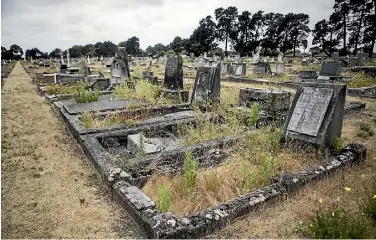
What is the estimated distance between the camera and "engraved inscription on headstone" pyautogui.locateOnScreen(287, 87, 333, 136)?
15.1 ft

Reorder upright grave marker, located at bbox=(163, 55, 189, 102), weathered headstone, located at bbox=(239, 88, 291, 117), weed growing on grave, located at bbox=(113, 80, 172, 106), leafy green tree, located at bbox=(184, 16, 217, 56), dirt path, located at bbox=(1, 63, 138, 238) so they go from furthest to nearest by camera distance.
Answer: leafy green tree, located at bbox=(184, 16, 217, 56), upright grave marker, located at bbox=(163, 55, 189, 102), weed growing on grave, located at bbox=(113, 80, 172, 106), weathered headstone, located at bbox=(239, 88, 291, 117), dirt path, located at bbox=(1, 63, 138, 238)

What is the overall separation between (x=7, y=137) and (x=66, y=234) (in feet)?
15.1

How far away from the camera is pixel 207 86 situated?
→ 26.0ft

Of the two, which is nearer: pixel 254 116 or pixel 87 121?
pixel 254 116

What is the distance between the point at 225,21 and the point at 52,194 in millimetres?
68302

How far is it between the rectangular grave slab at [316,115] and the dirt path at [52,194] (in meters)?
3.06

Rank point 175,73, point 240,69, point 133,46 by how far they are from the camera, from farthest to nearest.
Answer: point 133,46 < point 240,69 < point 175,73

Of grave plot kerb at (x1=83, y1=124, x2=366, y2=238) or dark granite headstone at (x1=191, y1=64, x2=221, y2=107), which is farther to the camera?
dark granite headstone at (x1=191, y1=64, x2=221, y2=107)

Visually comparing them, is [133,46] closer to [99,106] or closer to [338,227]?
[99,106]

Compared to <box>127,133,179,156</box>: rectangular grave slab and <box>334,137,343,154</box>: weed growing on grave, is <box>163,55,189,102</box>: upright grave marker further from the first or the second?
<box>334,137,343,154</box>: weed growing on grave

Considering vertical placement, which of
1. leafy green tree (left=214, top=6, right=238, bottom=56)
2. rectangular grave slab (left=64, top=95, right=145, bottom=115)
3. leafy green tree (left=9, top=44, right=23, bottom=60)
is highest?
leafy green tree (left=214, top=6, right=238, bottom=56)

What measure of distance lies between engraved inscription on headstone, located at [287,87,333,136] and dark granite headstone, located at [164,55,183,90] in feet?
19.9

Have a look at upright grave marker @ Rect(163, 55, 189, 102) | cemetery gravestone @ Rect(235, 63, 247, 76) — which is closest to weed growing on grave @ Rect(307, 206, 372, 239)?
upright grave marker @ Rect(163, 55, 189, 102)

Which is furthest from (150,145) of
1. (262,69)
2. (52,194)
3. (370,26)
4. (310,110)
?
(370,26)
